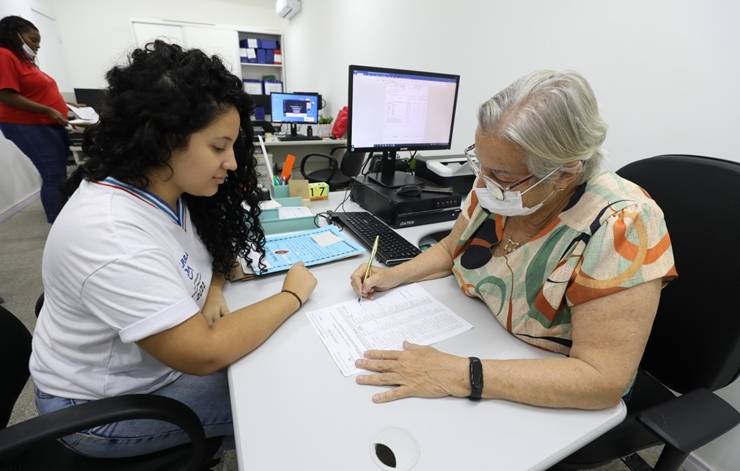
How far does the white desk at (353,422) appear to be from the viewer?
511 mm

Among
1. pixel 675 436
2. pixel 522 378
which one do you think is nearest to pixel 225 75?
pixel 522 378

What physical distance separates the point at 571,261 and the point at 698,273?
0.38 m

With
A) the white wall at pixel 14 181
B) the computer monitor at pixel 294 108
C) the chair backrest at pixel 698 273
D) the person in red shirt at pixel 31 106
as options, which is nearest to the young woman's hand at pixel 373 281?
the chair backrest at pixel 698 273

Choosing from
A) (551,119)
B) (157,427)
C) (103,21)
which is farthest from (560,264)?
(103,21)

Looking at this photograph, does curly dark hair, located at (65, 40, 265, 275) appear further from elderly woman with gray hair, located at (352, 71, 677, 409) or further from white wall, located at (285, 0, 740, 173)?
white wall, located at (285, 0, 740, 173)

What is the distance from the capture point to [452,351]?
2.43 feet

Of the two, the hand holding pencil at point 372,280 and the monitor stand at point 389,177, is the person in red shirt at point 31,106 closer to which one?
the monitor stand at point 389,177

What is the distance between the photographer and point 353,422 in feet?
1.85

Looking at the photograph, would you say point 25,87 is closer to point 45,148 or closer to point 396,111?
point 45,148

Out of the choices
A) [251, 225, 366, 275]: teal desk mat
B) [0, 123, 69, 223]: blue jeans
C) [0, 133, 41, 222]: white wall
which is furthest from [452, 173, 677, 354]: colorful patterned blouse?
[0, 133, 41, 222]: white wall

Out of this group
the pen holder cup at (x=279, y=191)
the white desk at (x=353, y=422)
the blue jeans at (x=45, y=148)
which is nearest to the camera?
the white desk at (x=353, y=422)

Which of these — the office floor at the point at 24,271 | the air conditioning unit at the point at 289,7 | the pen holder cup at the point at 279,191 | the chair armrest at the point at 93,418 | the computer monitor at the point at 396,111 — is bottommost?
the office floor at the point at 24,271

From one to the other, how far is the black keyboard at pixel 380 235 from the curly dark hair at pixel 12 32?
2813mm

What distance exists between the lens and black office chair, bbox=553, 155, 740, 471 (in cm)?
67
